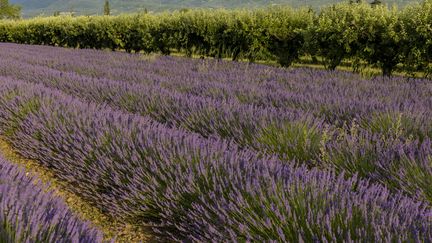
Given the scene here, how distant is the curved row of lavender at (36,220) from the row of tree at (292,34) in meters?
8.72

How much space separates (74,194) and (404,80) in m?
5.49

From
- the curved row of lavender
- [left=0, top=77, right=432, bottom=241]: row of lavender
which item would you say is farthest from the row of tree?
the curved row of lavender

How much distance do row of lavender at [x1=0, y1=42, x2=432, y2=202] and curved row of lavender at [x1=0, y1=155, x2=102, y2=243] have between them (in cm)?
176

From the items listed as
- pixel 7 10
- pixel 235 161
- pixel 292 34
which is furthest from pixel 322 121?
pixel 7 10

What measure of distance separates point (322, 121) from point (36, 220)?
2677mm

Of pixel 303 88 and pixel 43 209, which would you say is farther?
pixel 303 88

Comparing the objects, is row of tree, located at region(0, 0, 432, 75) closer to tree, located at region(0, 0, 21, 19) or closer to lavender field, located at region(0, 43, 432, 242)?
lavender field, located at region(0, 43, 432, 242)

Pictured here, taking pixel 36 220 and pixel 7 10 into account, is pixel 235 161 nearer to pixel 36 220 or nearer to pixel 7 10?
pixel 36 220

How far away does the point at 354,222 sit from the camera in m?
1.84

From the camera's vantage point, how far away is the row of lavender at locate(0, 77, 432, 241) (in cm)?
184

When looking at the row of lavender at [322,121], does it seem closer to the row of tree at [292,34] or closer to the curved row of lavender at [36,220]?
the curved row of lavender at [36,220]

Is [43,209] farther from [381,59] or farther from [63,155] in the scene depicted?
[381,59]

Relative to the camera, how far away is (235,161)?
8.51 ft

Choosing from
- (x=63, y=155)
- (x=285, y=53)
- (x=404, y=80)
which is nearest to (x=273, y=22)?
(x=285, y=53)
